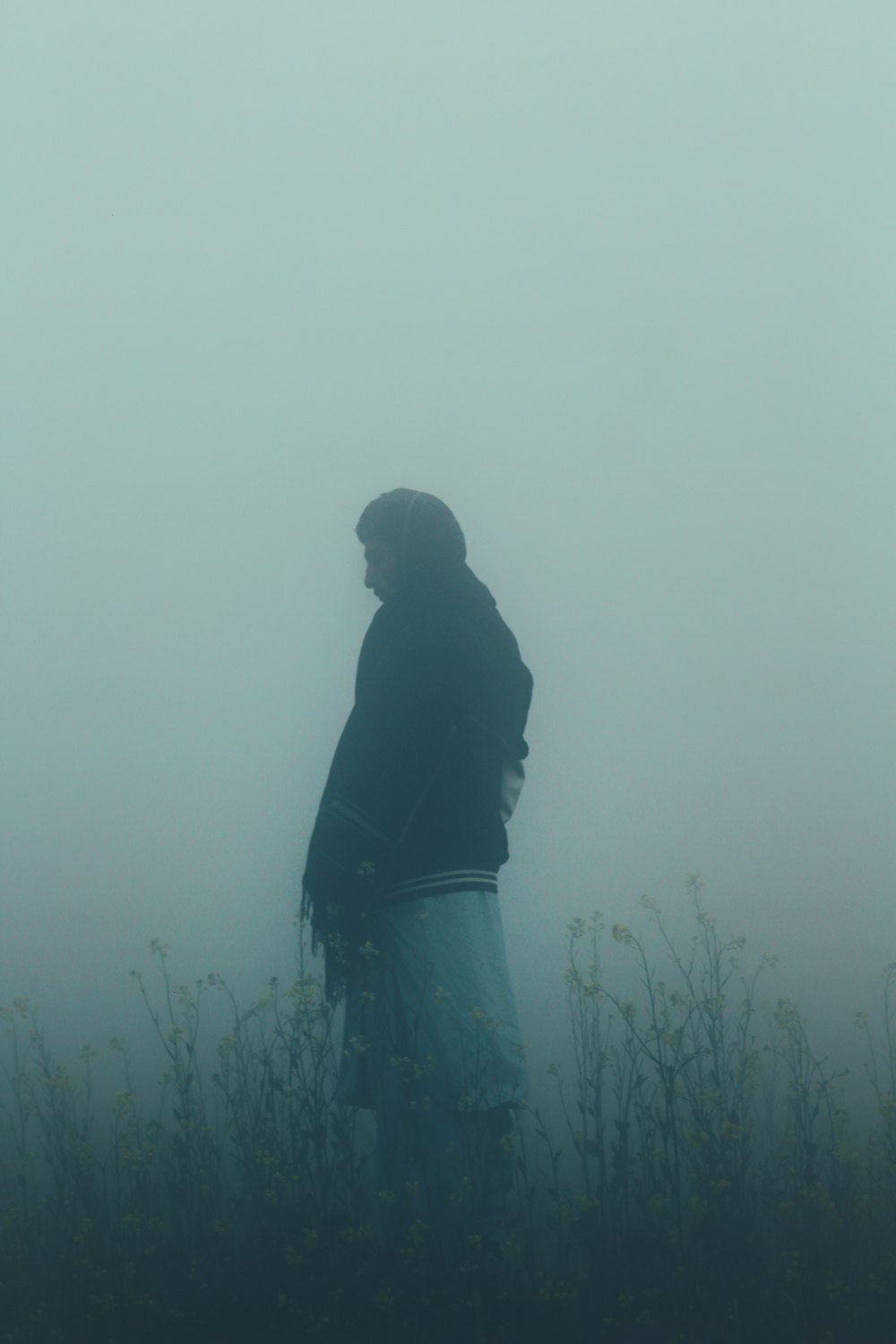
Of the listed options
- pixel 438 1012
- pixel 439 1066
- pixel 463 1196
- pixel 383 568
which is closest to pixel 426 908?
pixel 438 1012

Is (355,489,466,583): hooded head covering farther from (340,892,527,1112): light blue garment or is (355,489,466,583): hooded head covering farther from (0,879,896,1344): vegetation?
(0,879,896,1344): vegetation

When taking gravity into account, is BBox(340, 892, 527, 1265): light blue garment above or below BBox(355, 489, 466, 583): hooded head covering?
below

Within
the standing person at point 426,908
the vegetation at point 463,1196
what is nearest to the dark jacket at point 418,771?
the standing person at point 426,908

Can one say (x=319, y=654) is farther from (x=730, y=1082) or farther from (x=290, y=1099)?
(x=730, y=1082)

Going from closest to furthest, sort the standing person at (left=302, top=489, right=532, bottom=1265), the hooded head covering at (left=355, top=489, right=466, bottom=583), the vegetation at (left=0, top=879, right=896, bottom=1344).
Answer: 1. the vegetation at (left=0, top=879, right=896, bottom=1344)
2. the standing person at (left=302, top=489, right=532, bottom=1265)
3. the hooded head covering at (left=355, top=489, right=466, bottom=583)

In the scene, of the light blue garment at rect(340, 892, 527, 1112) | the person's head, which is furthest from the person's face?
the light blue garment at rect(340, 892, 527, 1112)

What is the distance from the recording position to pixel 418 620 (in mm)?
2648

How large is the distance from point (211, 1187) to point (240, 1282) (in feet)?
0.69

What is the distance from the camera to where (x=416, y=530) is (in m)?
2.71

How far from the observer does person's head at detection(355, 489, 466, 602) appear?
2.71m

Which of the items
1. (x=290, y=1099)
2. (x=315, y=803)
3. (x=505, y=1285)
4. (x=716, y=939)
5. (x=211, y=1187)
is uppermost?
(x=315, y=803)

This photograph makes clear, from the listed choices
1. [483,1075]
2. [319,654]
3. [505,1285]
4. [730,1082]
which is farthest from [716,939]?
[319,654]

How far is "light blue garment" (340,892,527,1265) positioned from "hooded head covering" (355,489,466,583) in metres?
0.77

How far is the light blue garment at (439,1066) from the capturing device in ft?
8.04
